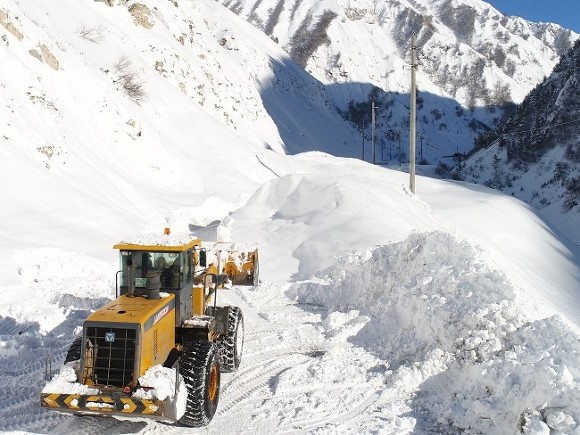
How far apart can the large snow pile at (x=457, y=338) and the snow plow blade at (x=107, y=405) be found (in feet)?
11.6

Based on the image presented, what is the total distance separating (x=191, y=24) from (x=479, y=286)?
48204 mm

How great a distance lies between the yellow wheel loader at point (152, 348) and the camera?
5789mm

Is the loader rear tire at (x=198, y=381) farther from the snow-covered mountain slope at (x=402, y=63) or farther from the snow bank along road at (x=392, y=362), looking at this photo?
the snow-covered mountain slope at (x=402, y=63)

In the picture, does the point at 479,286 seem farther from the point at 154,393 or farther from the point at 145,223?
the point at 145,223

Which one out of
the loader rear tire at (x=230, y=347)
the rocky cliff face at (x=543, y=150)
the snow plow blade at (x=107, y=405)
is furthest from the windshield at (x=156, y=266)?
the rocky cliff face at (x=543, y=150)

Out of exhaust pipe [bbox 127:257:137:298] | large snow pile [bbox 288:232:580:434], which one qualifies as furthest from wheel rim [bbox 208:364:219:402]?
large snow pile [bbox 288:232:580:434]

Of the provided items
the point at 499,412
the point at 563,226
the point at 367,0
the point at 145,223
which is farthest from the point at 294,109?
the point at 367,0

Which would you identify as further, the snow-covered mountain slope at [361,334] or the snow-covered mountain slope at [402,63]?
the snow-covered mountain slope at [402,63]

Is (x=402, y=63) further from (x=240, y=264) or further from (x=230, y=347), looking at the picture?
(x=230, y=347)

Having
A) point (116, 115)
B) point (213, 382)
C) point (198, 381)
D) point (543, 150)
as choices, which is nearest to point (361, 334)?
point (213, 382)

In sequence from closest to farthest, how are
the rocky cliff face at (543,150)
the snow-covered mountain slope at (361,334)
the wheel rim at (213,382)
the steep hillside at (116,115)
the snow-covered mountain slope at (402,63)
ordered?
the snow-covered mountain slope at (361,334), the wheel rim at (213,382), the steep hillside at (116,115), the rocky cliff face at (543,150), the snow-covered mountain slope at (402,63)

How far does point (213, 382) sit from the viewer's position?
687 cm

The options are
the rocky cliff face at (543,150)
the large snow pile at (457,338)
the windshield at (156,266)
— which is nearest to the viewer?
the large snow pile at (457,338)

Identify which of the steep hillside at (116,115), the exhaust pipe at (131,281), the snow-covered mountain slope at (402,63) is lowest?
the exhaust pipe at (131,281)
